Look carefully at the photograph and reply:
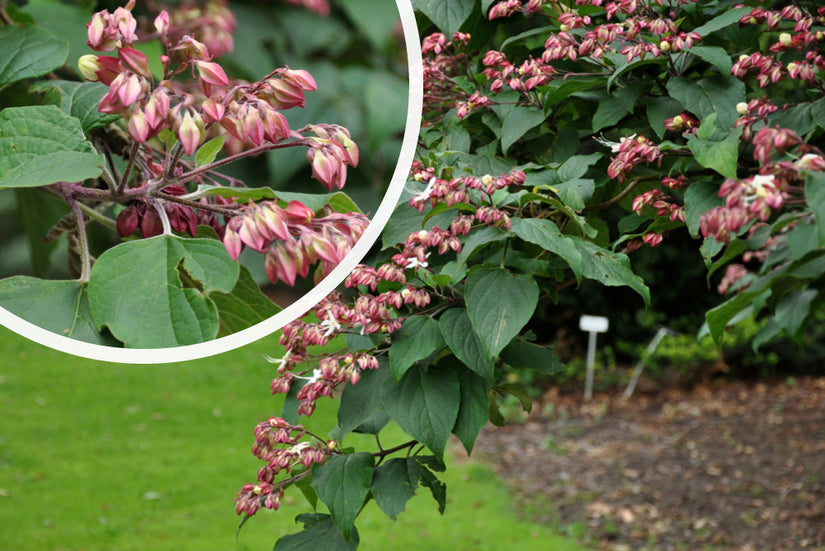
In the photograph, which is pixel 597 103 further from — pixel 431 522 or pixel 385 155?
pixel 431 522

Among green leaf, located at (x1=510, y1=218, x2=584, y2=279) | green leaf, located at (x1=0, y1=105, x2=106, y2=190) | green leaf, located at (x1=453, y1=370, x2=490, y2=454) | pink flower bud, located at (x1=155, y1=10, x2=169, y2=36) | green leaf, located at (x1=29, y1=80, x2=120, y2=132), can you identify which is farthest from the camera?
green leaf, located at (x1=453, y1=370, x2=490, y2=454)

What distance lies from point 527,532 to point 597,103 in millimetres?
2116

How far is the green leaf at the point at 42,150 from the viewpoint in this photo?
55cm

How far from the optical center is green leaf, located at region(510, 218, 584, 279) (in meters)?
0.77

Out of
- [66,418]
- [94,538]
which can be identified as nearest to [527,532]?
[94,538]

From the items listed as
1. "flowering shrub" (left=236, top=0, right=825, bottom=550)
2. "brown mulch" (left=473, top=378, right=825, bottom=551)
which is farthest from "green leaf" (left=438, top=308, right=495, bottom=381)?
"brown mulch" (left=473, top=378, right=825, bottom=551)

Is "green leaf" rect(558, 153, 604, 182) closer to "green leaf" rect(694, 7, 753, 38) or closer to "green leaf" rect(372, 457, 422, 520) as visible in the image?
"green leaf" rect(694, 7, 753, 38)

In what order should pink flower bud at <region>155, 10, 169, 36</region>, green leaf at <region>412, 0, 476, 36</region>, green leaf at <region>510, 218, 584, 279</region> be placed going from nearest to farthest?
pink flower bud at <region>155, 10, 169, 36</region> → green leaf at <region>510, 218, 584, 279</region> → green leaf at <region>412, 0, 476, 36</region>

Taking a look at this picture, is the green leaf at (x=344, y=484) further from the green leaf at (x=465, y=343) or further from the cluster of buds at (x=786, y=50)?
the cluster of buds at (x=786, y=50)

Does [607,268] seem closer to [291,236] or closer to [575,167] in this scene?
[575,167]

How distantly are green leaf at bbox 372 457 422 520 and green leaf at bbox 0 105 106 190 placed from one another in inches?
21.3

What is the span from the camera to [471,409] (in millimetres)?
901

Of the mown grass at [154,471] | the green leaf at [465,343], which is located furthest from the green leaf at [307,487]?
the mown grass at [154,471]

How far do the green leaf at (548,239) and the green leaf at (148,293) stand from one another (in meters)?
0.32
